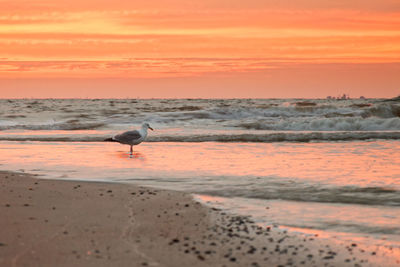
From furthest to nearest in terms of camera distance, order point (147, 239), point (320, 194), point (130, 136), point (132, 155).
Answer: point (130, 136), point (132, 155), point (320, 194), point (147, 239)

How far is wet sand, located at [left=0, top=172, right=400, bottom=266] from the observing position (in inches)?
204

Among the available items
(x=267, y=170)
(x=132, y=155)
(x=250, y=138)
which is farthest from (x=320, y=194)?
(x=250, y=138)

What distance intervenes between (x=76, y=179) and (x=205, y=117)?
1035 inches

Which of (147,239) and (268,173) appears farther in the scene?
(268,173)

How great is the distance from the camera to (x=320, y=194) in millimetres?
8977

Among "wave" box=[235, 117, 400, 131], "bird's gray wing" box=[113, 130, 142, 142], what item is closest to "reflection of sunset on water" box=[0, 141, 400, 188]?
"bird's gray wing" box=[113, 130, 142, 142]

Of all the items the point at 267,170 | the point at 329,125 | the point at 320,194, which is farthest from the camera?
the point at 329,125

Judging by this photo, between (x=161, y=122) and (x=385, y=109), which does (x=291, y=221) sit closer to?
(x=161, y=122)

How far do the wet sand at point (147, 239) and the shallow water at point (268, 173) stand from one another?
2.13 ft

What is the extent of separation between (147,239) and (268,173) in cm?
574

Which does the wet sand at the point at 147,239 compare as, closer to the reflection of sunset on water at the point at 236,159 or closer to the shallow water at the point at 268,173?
the shallow water at the point at 268,173

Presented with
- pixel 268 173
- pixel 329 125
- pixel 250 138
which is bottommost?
pixel 268 173

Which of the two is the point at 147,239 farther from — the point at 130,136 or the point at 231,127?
the point at 231,127

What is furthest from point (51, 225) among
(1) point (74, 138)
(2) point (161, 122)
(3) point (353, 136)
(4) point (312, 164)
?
(2) point (161, 122)
